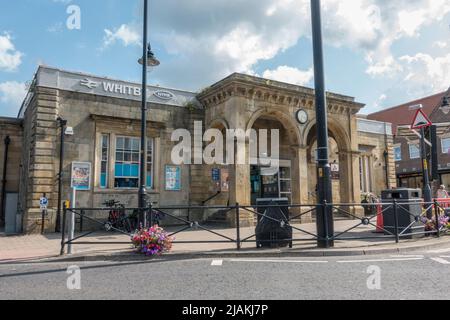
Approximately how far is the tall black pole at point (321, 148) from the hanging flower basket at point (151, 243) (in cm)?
358

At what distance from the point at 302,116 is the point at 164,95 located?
20.4 ft

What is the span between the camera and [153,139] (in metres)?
15.6

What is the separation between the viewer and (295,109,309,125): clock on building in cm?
1627

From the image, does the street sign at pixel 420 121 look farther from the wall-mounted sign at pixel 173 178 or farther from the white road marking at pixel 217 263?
the wall-mounted sign at pixel 173 178

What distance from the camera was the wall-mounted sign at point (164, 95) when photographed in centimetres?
1584

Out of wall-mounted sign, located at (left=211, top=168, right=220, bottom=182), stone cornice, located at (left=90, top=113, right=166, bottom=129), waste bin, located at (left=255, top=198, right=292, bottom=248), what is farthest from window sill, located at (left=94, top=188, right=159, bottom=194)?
waste bin, located at (left=255, top=198, right=292, bottom=248)

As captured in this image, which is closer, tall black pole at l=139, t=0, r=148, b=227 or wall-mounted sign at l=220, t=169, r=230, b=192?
tall black pole at l=139, t=0, r=148, b=227

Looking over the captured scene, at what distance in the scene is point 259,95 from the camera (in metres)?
15.2

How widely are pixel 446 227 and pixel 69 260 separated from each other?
10.0 meters

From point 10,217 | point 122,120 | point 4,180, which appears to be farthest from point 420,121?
point 4,180

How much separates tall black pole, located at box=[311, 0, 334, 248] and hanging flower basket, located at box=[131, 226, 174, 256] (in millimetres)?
3584

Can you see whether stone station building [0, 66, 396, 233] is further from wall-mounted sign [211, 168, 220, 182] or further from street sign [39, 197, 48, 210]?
street sign [39, 197, 48, 210]

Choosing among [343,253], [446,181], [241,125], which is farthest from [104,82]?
[446,181]
